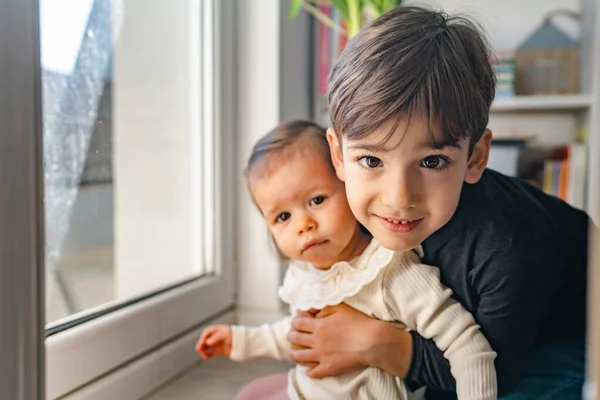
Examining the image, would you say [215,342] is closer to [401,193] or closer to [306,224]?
[306,224]

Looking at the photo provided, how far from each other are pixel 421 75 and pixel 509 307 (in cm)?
24

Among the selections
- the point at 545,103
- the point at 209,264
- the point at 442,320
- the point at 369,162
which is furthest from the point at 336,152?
the point at 545,103

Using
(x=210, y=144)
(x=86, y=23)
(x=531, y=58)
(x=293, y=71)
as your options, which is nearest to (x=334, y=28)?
(x=293, y=71)

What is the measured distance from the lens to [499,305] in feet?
1.94

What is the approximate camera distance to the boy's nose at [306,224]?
0.68 meters

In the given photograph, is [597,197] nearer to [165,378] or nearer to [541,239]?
[541,239]

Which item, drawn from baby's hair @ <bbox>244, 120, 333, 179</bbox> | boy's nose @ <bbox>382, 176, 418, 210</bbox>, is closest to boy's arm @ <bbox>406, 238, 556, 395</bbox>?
boy's nose @ <bbox>382, 176, 418, 210</bbox>

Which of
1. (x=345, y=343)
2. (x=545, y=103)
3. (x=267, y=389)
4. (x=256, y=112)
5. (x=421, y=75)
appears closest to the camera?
(x=421, y=75)

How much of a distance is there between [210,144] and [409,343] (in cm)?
54

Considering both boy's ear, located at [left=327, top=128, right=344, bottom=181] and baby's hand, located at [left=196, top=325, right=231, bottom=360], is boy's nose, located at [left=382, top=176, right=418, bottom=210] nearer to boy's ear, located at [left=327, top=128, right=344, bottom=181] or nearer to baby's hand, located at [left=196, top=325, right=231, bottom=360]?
boy's ear, located at [left=327, top=128, right=344, bottom=181]

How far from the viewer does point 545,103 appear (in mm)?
1119

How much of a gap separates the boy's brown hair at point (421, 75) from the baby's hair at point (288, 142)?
10cm

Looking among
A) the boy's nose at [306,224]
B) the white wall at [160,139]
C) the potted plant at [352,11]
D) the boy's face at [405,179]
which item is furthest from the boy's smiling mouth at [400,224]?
the white wall at [160,139]

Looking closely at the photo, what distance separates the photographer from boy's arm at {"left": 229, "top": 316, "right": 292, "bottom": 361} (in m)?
0.78
